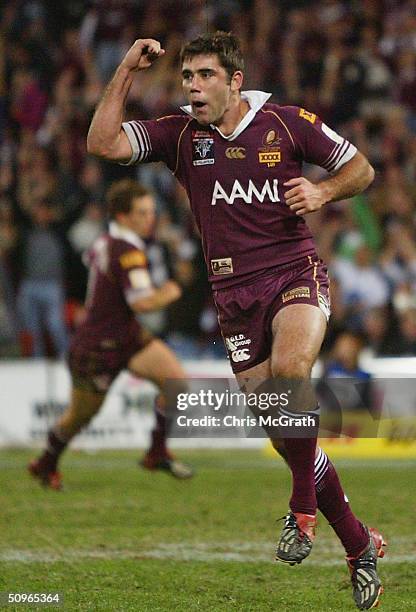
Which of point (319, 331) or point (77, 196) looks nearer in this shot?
point (319, 331)

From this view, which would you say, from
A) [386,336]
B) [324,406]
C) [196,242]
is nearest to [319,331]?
[324,406]

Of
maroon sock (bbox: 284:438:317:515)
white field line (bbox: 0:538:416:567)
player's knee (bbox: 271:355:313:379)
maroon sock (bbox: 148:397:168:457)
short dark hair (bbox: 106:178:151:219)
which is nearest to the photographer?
maroon sock (bbox: 284:438:317:515)

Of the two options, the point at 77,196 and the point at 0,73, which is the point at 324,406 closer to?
the point at 77,196

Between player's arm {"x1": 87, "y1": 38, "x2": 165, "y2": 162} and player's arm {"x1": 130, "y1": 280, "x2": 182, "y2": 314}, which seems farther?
player's arm {"x1": 130, "y1": 280, "x2": 182, "y2": 314}

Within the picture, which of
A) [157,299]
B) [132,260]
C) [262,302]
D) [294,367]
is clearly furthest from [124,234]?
[294,367]

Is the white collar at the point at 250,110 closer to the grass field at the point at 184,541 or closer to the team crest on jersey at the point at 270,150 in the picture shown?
the team crest on jersey at the point at 270,150

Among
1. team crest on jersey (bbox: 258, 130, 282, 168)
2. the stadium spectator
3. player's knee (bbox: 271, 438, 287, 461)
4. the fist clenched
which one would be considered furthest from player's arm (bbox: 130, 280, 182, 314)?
the stadium spectator

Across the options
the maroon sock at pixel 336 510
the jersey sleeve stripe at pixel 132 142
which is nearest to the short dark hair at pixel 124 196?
the jersey sleeve stripe at pixel 132 142

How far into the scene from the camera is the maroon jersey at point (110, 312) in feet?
32.5

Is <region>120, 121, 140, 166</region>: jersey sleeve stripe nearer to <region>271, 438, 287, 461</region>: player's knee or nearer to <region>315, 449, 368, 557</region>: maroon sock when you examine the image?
<region>271, 438, 287, 461</region>: player's knee

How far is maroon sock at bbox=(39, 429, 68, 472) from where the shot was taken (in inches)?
392

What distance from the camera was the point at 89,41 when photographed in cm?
1705

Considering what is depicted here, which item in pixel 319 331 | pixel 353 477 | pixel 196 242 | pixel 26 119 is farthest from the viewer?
pixel 26 119

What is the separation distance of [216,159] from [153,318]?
867 cm
